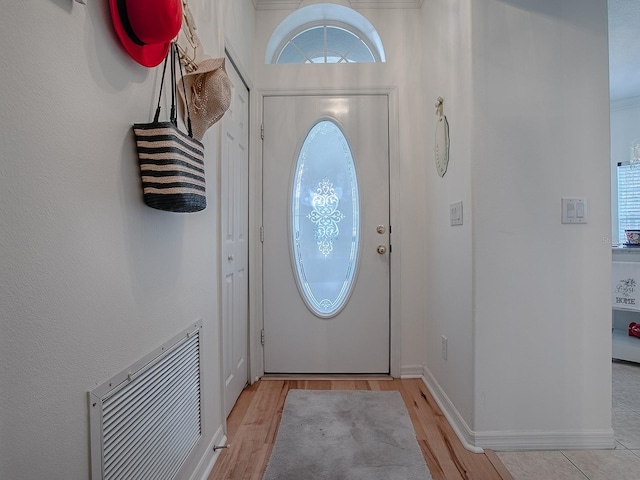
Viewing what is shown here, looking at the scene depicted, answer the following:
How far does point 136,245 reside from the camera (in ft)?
3.06

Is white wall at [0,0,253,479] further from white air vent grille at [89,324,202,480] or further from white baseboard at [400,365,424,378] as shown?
white baseboard at [400,365,424,378]

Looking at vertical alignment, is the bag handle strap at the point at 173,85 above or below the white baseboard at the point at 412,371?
above

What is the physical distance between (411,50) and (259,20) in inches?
41.7

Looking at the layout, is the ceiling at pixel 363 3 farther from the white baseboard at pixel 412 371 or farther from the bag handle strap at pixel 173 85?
the white baseboard at pixel 412 371

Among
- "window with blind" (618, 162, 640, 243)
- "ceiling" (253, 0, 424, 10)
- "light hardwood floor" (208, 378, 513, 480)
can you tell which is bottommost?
"light hardwood floor" (208, 378, 513, 480)

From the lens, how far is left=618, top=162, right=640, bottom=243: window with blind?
136 inches

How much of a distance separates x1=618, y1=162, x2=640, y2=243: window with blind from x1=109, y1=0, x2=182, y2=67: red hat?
14.4ft

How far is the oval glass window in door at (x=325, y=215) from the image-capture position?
2.37m

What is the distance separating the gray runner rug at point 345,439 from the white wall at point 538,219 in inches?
15.0

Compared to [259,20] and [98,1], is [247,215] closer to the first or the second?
[259,20]

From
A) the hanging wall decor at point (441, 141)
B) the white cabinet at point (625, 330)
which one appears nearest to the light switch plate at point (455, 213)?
the hanging wall decor at point (441, 141)

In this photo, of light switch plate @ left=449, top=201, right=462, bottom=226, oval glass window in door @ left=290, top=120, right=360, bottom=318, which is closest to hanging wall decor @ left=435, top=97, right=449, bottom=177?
light switch plate @ left=449, top=201, right=462, bottom=226

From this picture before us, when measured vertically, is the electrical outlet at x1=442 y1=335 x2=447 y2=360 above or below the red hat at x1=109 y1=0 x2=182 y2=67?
below

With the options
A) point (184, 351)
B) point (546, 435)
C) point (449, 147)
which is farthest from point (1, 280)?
point (546, 435)
